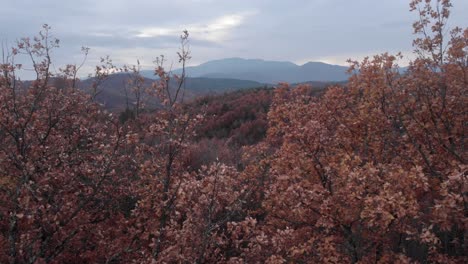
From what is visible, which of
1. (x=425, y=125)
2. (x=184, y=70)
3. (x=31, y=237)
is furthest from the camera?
(x=425, y=125)

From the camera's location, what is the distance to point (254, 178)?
517 inches

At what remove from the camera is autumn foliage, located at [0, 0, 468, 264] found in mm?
7961

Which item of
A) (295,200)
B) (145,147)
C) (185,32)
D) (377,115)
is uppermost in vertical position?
(185,32)

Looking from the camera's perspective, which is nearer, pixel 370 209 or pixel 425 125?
pixel 370 209

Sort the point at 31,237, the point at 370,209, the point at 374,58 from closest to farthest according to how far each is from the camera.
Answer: the point at 370,209 → the point at 31,237 → the point at 374,58

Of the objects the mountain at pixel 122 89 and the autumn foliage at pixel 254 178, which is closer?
the autumn foliage at pixel 254 178

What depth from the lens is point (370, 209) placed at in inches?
301

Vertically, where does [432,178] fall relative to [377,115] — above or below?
below

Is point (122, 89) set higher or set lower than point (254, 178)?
higher

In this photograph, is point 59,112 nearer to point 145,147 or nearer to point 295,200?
point 145,147

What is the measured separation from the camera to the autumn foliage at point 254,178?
26.1 feet

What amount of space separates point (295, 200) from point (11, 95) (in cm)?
834

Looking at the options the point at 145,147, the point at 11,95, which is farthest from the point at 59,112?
the point at 145,147

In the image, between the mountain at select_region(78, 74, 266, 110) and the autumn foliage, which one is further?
the mountain at select_region(78, 74, 266, 110)
